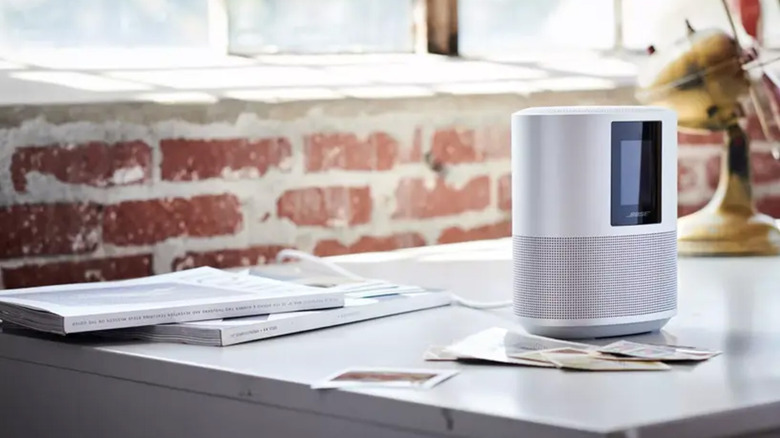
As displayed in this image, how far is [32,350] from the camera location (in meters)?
1.16

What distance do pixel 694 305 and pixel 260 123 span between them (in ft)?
2.41

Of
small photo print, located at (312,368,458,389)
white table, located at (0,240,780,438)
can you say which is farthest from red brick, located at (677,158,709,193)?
small photo print, located at (312,368,458,389)

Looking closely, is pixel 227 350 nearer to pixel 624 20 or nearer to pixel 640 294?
pixel 640 294

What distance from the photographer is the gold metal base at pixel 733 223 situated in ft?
5.48

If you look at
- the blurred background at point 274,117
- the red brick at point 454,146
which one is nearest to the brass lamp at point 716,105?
the blurred background at point 274,117

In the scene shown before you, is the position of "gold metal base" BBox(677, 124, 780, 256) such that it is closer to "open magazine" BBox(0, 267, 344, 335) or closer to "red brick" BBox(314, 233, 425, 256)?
"red brick" BBox(314, 233, 425, 256)

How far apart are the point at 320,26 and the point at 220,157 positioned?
0.97 feet

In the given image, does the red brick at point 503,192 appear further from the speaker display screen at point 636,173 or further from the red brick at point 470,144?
the speaker display screen at point 636,173

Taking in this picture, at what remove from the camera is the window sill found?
1.64 metres

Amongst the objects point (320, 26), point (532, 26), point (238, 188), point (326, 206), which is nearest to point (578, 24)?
point (532, 26)

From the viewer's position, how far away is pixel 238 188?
1786 mm

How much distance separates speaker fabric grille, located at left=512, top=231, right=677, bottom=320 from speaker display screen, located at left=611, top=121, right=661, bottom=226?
19 millimetres

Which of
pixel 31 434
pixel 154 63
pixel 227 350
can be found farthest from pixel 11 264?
pixel 227 350

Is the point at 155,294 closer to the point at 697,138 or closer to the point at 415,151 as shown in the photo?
the point at 415,151
